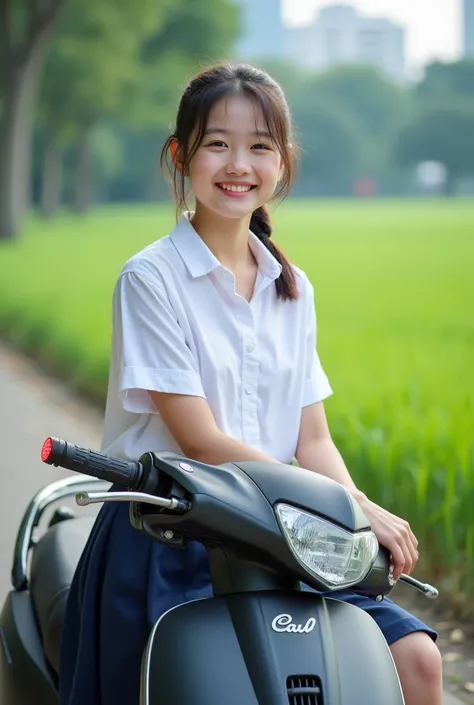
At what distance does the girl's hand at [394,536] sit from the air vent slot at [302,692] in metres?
0.26

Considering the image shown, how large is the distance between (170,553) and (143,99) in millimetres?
35592

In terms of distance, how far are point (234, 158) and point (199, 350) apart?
32cm

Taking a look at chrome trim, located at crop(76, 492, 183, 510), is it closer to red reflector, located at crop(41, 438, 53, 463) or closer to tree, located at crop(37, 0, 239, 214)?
red reflector, located at crop(41, 438, 53, 463)

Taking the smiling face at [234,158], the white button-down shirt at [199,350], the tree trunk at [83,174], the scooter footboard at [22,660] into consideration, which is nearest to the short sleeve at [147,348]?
the white button-down shirt at [199,350]

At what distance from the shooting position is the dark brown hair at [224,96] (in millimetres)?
1995

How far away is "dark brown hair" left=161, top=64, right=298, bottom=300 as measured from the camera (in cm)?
200

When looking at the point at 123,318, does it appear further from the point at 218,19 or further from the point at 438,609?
the point at 218,19

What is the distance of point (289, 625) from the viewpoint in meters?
1.57

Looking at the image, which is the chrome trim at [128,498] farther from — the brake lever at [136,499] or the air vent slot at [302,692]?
the air vent slot at [302,692]

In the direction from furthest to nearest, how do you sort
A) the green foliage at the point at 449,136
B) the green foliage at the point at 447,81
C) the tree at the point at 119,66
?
the green foliage at the point at 449,136 → the green foliage at the point at 447,81 → the tree at the point at 119,66

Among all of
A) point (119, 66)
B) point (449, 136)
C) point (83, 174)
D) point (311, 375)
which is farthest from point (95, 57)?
point (311, 375)

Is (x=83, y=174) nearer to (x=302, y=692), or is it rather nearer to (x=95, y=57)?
(x=95, y=57)

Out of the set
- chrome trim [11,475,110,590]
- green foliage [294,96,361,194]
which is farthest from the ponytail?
green foliage [294,96,361,194]

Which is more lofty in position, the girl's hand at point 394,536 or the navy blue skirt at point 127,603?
the girl's hand at point 394,536
